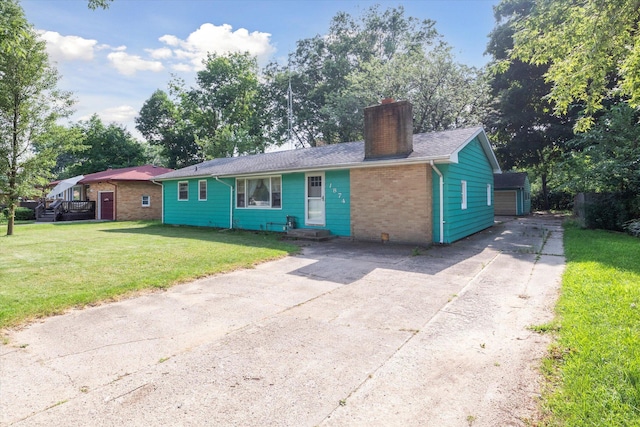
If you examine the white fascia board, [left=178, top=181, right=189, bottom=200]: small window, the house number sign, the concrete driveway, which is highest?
the white fascia board

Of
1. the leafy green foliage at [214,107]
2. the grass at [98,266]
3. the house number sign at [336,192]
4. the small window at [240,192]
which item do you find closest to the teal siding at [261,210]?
the house number sign at [336,192]

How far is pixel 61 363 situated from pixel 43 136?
13.7 meters

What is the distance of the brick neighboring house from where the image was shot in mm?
21812

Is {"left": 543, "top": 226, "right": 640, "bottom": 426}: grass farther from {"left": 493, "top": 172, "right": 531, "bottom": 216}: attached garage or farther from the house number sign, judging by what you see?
{"left": 493, "top": 172, "right": 531, "bottom": 216}: attached garage

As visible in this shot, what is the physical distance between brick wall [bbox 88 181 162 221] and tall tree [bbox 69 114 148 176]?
1395cm

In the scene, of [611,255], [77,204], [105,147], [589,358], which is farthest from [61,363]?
[105,147]

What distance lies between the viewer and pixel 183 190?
17250 millimetres

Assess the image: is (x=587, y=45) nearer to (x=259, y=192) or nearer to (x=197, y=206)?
(x=259, y=192)

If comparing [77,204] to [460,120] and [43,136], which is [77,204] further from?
[460,120]

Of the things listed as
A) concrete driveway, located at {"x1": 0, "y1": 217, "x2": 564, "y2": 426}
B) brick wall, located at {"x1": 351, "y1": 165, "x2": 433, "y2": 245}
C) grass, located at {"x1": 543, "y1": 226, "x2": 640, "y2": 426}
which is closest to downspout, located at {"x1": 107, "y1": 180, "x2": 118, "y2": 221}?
brick wall, located at {"x1": 351, "y1": 165, "x2": 433, "y2": 245}

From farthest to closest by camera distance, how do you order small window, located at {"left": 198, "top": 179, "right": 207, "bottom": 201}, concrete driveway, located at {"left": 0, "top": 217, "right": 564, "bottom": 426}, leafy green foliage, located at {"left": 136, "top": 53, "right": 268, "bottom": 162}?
leafy green foliage, located at {"left": 136, "top": 53, "right": 268, "bottom": 162}
small window, located at {"left": 198, "top": 179, "right": 207, "bottom": 201}
concrete driveway, located at {"left": 0, "top": 217, "right": 564, "bottom": 426}

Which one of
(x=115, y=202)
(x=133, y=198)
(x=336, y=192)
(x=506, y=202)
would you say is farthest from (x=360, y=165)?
(x=506, y=202)

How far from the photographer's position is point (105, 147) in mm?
35656

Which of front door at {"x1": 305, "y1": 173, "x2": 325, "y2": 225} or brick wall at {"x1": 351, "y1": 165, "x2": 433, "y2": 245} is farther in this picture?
front door at {"x1": 305, "y1": 173, "x2": 325, "y2": 225}
